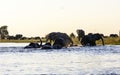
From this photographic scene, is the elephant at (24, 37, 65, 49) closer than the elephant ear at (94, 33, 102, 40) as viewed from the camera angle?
Yes

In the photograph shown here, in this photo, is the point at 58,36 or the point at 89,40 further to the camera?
the point at 89,40

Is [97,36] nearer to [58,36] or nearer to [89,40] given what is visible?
[89,40]

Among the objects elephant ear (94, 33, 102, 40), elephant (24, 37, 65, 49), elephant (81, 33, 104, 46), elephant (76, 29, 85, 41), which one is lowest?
elephant (24, 37, 65, 49)

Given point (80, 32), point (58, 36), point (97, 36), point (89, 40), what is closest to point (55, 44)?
point (58, 36)

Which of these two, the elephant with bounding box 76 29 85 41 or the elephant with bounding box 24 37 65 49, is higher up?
the elephant with bounding box 76 29 85 41

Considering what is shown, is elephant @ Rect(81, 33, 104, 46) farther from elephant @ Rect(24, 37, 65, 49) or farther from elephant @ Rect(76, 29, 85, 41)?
elephant @ Rect(76, 29, 85, 41)

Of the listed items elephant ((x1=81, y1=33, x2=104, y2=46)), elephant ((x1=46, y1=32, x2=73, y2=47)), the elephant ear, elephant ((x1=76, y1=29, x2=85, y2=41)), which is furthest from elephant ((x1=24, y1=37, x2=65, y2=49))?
elephant ((x1=76, y1=29, x2=85, y2=41))

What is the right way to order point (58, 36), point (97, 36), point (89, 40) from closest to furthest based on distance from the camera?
point (58, 36), point (89, 40), point (97, 36)

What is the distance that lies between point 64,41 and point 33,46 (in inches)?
371

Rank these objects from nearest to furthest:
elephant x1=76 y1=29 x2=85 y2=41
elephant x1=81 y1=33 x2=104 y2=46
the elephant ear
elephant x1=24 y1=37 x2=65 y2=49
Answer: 1. elephant x1=24 y1=37 x2=65 y2=49
2. elephant x1=81 y1=33 x2=104 y2=46
3. the elephant ear
4. elephant x1=76 y1=29 x2=85 y2=41

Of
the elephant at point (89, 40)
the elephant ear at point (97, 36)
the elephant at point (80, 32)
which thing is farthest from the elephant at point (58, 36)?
the elephant at point (80, 32)

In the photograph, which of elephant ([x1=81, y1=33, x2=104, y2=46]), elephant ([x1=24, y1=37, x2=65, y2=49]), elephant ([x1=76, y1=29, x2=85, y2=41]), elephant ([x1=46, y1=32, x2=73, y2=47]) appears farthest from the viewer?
elephant ([x1=76, y1=29, x2=85, y2=41])

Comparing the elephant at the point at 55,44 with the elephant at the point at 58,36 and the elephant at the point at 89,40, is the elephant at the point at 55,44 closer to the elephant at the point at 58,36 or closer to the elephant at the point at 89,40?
the elephant at the point at 58,36

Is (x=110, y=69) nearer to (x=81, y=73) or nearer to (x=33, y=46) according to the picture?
(x=81, y=73)
